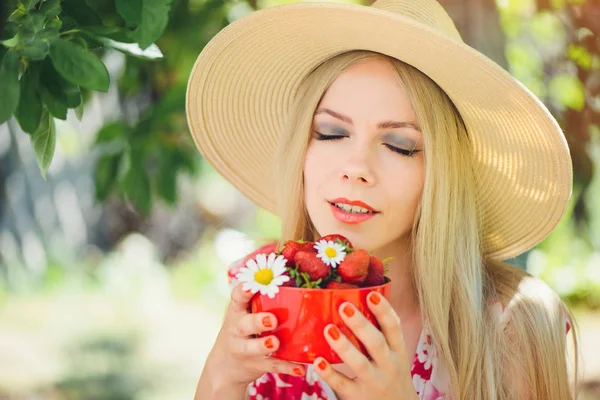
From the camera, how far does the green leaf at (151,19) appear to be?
1.49 metres

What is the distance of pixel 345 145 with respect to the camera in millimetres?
1957

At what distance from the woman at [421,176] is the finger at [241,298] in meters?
0.13

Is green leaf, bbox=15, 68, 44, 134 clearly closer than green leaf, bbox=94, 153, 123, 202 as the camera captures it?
Yes

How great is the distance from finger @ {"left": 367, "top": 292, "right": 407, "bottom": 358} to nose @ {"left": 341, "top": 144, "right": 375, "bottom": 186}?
40 cm

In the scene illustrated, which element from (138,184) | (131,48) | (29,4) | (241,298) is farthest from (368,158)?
(138,184)

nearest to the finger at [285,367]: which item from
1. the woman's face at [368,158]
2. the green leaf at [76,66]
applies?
the woman's face at [368,158]

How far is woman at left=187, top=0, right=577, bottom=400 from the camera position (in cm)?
190

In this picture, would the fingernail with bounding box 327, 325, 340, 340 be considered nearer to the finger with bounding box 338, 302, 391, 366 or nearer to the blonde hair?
the finger with bounding box 338, 302, 391, 366

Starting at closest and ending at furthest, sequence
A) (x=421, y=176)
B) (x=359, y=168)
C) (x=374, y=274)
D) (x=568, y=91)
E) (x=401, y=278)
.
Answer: (x=374, y=274)
(x=359, y=168)
(x=421, y=176)
(x=401, y=278)
(x=568, y=91)

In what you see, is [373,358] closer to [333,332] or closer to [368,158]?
[333,332]

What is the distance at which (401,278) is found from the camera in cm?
220

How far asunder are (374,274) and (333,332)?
16cm

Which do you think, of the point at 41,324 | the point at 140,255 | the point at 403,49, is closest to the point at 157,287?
the point at 140,255

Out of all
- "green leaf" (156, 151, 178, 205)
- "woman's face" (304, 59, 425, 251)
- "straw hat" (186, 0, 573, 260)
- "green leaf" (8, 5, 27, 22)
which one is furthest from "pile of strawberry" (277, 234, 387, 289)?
"green leaf" (156, 151, 178, 205)
